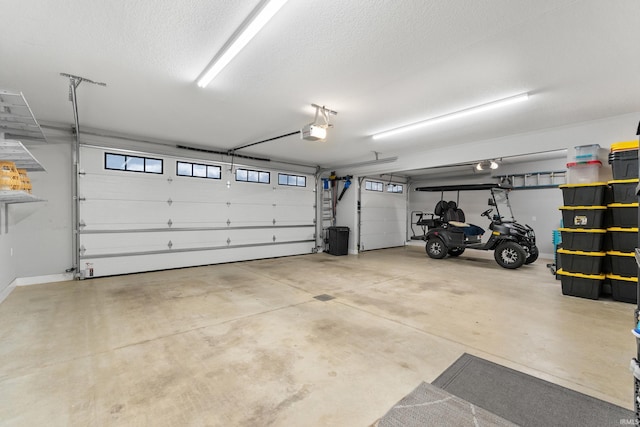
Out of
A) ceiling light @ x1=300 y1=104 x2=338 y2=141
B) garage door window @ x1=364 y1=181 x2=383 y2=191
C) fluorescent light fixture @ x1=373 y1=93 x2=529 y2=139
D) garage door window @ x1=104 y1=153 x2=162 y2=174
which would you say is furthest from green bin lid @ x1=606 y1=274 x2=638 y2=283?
garage door window @ x1=104 y1=153 x2=162 y2=174

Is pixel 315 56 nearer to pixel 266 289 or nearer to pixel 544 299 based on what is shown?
pixel 266 289

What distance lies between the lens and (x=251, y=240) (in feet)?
23.5

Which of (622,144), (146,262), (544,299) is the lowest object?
(544,299)

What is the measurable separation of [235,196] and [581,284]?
22.2 feet

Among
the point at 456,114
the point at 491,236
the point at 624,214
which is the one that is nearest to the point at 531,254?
the point at 491,236

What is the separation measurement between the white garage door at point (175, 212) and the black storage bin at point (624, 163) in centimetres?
651

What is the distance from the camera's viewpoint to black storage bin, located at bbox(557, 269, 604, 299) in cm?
384

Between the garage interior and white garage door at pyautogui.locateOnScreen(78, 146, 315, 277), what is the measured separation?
45mm

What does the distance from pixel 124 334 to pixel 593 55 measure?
5.32 metres

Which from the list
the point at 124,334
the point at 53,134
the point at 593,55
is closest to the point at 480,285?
the point at 593,55

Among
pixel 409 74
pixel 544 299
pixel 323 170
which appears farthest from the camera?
pixel 323 170

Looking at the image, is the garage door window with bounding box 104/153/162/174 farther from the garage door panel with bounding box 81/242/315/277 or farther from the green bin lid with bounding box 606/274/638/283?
the green bin lid with bounding box 606/274/638/283

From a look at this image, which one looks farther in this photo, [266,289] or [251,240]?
[251,240]

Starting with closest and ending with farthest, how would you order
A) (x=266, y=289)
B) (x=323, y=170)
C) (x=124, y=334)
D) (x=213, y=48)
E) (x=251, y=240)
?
(x=213, y=48) → (x=124, y=334) → (x=266, y=289) → (x=251, y=240) → (x=323, y=170)
